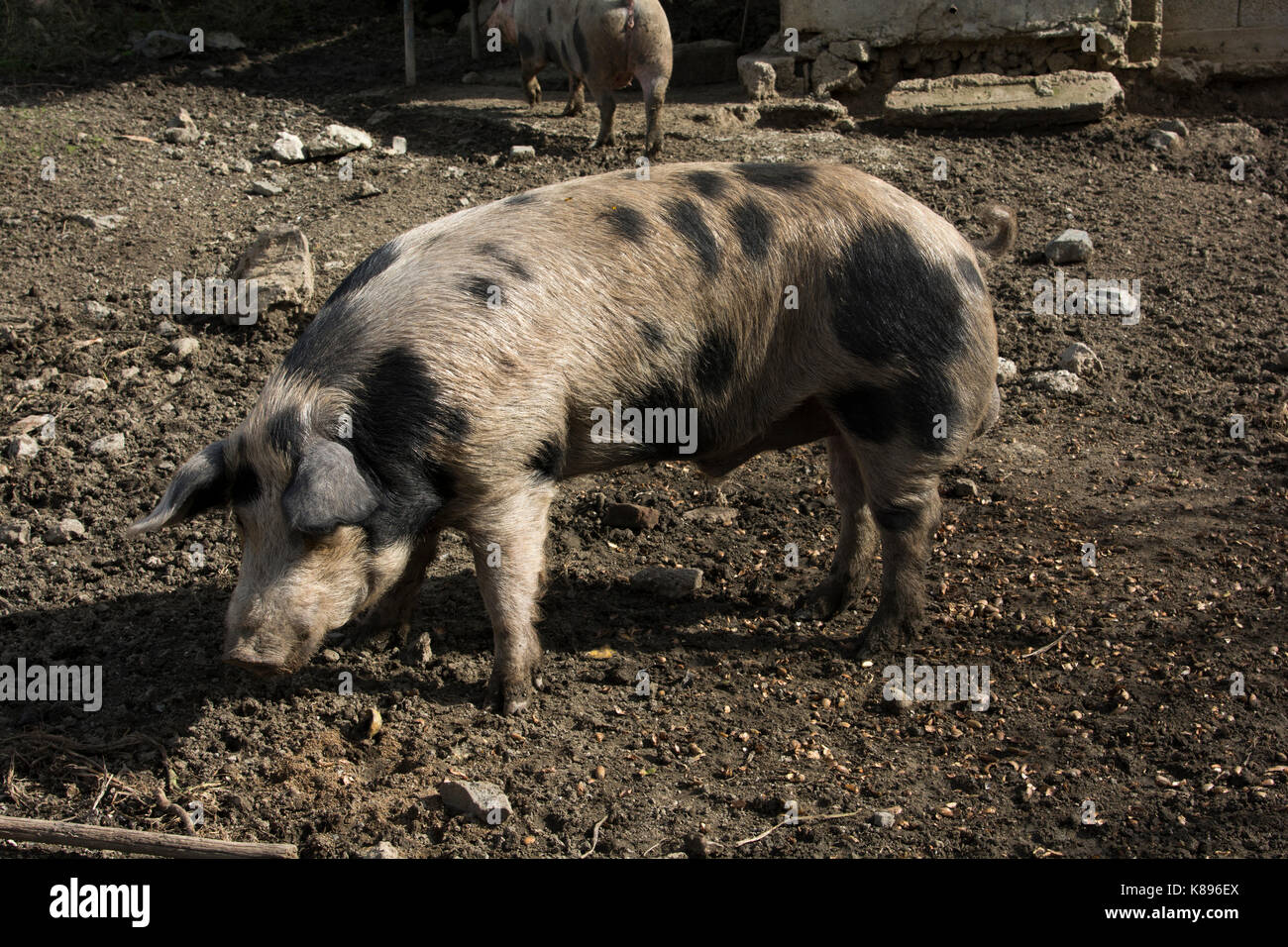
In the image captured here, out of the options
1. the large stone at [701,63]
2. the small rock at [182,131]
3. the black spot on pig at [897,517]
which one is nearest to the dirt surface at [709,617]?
the black spot on pig at [897,517]

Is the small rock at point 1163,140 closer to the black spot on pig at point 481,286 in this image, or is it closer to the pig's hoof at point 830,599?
the pig's hoof at point 830,599

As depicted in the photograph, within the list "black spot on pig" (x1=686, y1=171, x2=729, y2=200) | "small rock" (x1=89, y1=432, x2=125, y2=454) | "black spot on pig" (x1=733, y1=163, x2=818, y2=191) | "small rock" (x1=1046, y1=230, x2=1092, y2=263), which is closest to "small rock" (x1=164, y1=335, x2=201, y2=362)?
"small rock" (x1=89, y1=432, x2=125, y2=454)

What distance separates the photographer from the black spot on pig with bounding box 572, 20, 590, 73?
369 inches

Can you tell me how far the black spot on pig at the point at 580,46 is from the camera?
9.38m

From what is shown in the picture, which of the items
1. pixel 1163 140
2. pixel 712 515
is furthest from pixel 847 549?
pixel 1163 140

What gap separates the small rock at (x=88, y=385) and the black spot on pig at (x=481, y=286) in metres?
2.94

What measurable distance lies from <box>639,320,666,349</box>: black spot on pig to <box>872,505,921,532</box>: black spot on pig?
41.9 inches

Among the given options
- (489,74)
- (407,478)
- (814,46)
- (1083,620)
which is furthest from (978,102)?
(407,478)

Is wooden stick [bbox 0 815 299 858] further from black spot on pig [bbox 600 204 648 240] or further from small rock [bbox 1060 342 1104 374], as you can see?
small rock [bbox 1060 342 1104 374]

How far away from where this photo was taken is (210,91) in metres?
10.1

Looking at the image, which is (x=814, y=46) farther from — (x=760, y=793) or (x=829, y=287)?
(x=760, y=793)

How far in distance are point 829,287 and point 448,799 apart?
2.18 metres

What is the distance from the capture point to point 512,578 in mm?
4125

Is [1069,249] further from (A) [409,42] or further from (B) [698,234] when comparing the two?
(A) [409,42]
